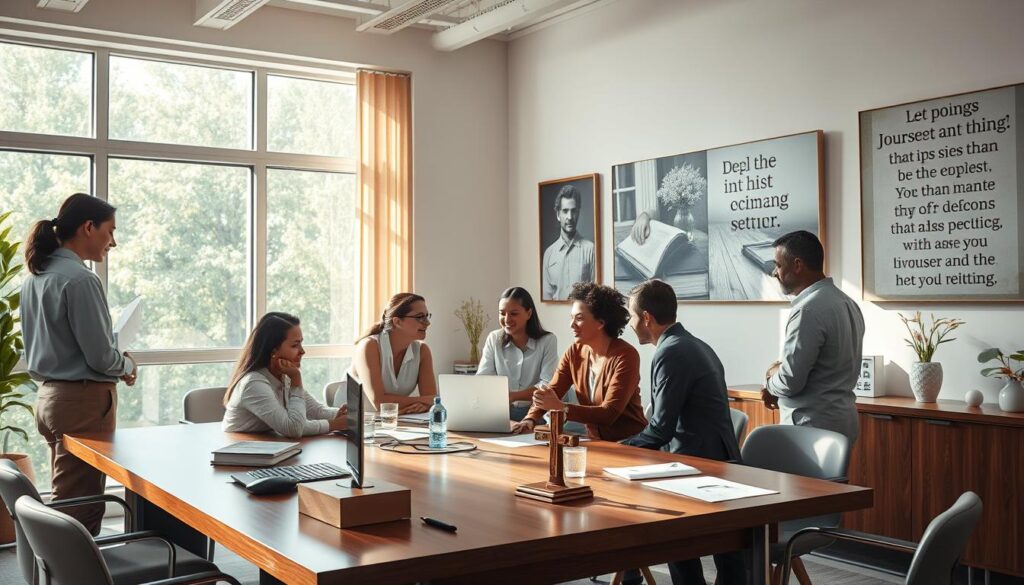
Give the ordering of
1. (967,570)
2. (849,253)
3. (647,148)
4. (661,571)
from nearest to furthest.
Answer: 1. (967,570)
2. (661,571)
3. (849,253)
4. (647,148)

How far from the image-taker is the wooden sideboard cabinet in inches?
171

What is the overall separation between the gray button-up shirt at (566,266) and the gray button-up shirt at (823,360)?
313cm

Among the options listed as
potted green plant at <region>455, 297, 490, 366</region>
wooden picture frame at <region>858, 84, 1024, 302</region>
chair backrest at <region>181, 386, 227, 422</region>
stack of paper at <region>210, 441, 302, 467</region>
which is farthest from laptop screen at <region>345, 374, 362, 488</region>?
potted green plant at <region>455, 297, 490, 366</region>

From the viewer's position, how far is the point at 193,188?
7.01 metres

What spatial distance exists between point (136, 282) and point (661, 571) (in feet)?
13.4

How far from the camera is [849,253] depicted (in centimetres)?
546

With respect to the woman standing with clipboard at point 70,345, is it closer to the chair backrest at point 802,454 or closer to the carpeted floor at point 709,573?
the carpeted floor at point 709,573

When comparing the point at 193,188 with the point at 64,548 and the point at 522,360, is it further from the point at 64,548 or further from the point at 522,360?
the point at 64,548

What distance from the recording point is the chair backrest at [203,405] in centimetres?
510

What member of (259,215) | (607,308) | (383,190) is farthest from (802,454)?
(259,215)

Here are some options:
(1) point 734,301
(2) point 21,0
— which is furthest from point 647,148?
(2) point 21,0

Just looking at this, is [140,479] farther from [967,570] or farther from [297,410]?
[967,570]

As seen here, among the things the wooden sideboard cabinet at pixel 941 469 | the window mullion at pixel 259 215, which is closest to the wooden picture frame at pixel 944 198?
the wooden sideboard cabinet at pixel 941 469

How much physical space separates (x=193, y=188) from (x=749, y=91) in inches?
154
